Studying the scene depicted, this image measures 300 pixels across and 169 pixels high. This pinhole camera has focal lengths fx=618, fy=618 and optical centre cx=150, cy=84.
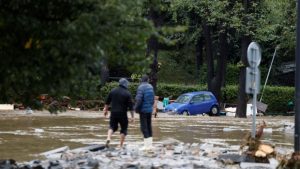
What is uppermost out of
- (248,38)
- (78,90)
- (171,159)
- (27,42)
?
(248,38)

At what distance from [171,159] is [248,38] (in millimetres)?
24674

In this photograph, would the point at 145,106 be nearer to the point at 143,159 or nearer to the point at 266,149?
the point at 143,159

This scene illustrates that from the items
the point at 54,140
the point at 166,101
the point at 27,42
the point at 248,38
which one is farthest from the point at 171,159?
the point at 166,101

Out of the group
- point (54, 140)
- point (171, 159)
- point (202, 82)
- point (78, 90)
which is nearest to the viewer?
point (78, 90)

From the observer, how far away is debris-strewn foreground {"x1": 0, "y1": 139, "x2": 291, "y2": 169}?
37.1ft

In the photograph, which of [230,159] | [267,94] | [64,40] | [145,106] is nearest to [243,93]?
[267,94]

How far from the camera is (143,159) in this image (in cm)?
1277

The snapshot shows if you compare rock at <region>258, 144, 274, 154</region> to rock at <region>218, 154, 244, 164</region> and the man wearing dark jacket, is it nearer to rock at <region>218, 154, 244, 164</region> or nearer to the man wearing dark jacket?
rock at <region>218, 154, 244, 164</region>

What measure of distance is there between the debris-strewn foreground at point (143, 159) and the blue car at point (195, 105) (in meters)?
25.3

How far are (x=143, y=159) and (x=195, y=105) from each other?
92.7 feet

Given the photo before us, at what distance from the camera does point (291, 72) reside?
5791 centimetres

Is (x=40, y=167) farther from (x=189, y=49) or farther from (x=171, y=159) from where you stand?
(x=189, y=49)

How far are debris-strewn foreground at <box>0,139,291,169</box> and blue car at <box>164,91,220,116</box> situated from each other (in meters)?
25.3

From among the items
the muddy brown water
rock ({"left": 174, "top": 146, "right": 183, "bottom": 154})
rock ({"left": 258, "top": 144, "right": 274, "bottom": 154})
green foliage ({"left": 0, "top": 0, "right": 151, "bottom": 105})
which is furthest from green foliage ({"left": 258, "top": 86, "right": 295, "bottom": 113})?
green foliage ({"left": 0, "top": 0, "right": 151, "bottom": 105})
